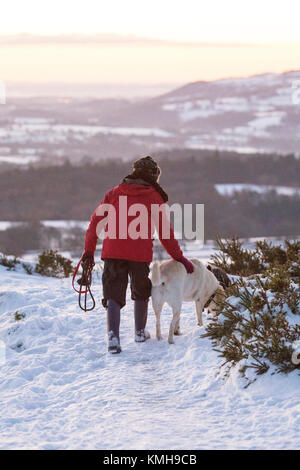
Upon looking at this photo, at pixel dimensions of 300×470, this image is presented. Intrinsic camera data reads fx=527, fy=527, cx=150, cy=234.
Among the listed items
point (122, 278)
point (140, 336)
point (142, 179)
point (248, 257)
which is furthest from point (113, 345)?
point (248, 257)

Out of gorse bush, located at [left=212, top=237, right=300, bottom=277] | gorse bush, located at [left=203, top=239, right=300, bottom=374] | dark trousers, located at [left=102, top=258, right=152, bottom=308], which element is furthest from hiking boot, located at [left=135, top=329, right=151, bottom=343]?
gorse bush, located at [left=212, top=237, right=300, bottom=277]

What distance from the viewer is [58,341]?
527 centimetres

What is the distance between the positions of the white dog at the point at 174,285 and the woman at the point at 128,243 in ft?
0.32

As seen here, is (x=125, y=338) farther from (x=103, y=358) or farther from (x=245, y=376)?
(x=245, y=376)

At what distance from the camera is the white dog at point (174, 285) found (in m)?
4.98

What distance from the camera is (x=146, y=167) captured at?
16.3 feet

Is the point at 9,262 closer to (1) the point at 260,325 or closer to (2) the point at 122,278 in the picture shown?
(2) the point at 122,278

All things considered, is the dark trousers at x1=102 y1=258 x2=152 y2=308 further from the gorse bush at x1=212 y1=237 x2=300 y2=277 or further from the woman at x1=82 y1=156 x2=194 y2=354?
the gorse bush at x1=212 y1=237 x2=300 y2=277

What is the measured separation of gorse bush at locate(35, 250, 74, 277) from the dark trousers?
454 cm

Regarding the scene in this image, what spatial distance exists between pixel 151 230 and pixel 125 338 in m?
1.20

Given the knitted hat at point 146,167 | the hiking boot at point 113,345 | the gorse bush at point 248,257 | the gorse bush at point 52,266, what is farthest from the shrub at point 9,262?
the knitted hat at point 146,167

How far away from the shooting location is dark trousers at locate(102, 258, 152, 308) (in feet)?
16.3

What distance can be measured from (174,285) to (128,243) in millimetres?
599
